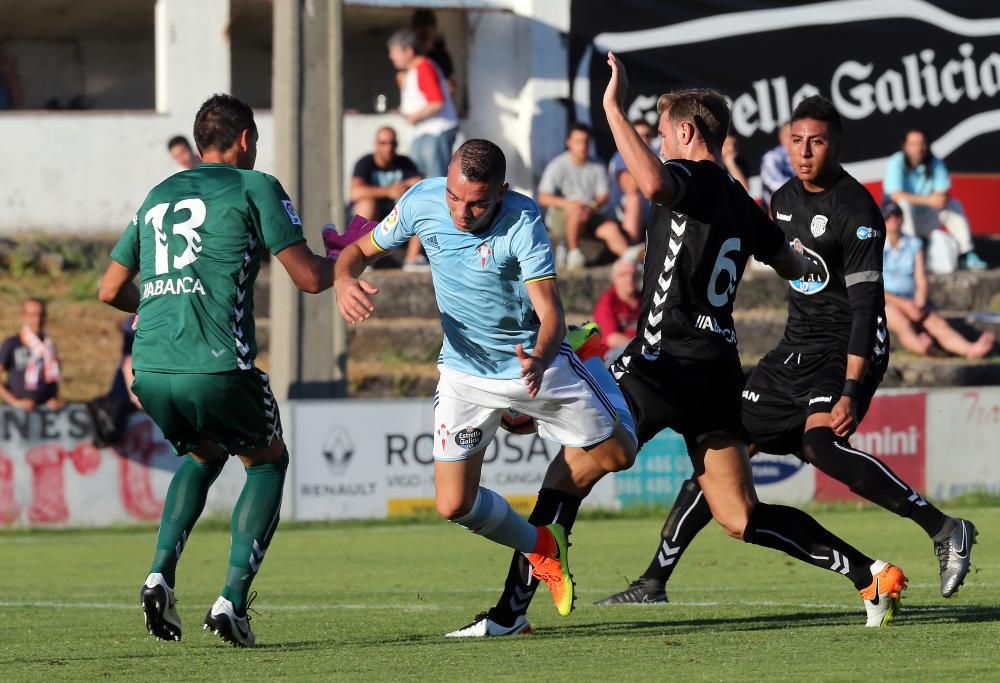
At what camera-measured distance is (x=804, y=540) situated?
7543mm

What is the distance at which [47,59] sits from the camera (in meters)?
26.3

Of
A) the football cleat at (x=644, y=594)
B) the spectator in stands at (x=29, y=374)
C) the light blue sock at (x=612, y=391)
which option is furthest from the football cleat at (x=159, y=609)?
the spectator in stands at (x=29, y=374)

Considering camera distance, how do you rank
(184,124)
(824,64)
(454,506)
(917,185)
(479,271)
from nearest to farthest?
(479,271)
(454,506)
(917,185)
(184,124)
(824,64)

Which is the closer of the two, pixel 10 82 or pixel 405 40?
pixel 405 40

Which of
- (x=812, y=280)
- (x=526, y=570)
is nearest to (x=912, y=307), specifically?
(x=812, y=280)

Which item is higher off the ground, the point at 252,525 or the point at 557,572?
the point at 252,525

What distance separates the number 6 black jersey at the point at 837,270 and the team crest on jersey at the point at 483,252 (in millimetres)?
1976

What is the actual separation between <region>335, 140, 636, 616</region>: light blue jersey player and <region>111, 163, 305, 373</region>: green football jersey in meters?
0.38

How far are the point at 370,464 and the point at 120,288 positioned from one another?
8491 millimetres

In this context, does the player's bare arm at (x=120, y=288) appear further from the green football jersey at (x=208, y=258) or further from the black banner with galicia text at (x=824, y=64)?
the black banner with galicia text at (x=824, y=64)

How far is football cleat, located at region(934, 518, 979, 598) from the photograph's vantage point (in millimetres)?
7840

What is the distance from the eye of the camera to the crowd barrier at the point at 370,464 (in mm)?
15414

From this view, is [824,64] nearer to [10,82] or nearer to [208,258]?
[10,82]

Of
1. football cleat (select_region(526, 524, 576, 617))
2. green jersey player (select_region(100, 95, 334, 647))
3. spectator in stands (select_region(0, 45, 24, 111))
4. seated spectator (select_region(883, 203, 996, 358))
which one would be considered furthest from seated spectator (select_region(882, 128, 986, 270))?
green jersey player (select_region(100, 95, 334, 647))
